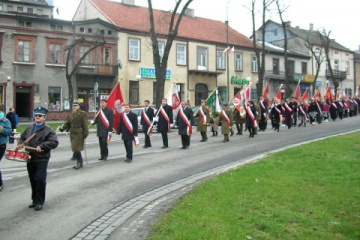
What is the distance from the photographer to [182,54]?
4372 cm

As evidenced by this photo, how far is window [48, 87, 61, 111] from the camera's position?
35.8m

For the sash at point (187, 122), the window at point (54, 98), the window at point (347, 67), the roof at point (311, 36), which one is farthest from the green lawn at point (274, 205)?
the window at point (347, 67)

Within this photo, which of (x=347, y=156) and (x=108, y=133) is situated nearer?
(x=347, y=156)

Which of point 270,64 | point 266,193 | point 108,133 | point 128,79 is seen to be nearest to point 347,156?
point 266,193

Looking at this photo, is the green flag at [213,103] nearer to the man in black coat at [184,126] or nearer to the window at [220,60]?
the man in black coat at [184,126]

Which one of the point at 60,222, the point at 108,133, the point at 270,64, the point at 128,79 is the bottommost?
the point at 60,222

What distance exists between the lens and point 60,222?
21.2 feet

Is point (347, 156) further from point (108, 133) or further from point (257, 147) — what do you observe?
point (108, 133)

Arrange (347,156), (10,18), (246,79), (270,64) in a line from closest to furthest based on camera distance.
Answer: (347,156)
(10,18)
(246,79)
(270,64)

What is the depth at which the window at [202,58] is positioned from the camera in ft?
148

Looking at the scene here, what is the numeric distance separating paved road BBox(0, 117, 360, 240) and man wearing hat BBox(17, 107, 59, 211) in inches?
11.8

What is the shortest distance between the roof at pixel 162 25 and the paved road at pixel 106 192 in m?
26.5

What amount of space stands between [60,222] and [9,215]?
1024 millimetres

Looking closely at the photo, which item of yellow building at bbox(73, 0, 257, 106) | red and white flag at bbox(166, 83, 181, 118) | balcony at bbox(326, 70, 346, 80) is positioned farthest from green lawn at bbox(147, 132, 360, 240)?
balcony at bbox(326, 70, 346, 80)
